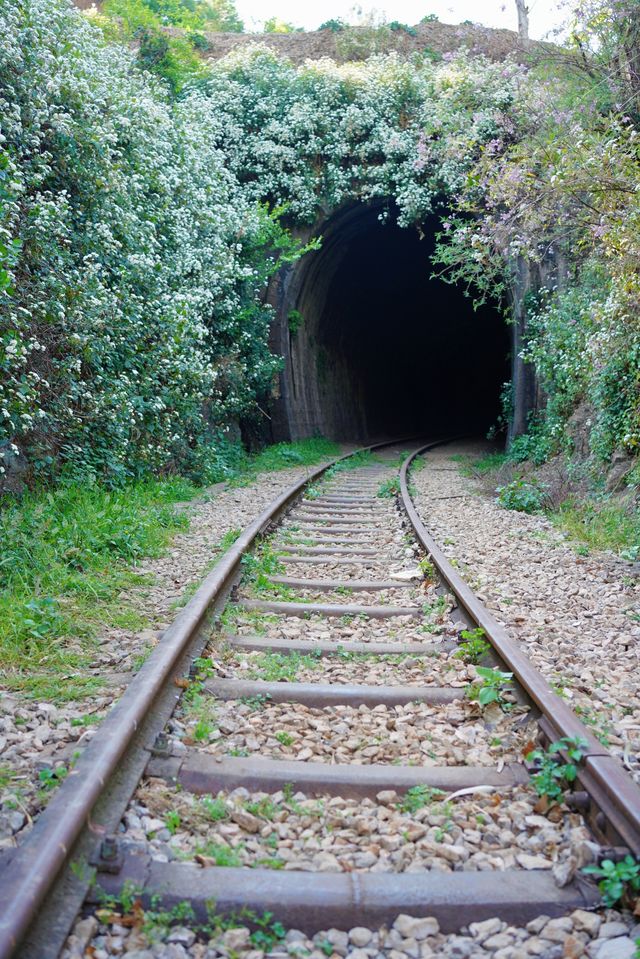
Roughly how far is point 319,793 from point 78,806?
883 mm

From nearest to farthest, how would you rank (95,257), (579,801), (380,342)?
(579,801), (95,257), (380,342)

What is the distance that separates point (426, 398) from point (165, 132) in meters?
24.4

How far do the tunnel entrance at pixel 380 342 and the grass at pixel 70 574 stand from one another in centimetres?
956

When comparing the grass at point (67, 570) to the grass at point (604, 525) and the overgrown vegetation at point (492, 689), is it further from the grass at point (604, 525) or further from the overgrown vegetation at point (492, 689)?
the grass at point (604, 525)

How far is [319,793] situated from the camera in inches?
99.6

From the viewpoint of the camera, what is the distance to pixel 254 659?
3.69m

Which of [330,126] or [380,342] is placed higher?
[330,126]

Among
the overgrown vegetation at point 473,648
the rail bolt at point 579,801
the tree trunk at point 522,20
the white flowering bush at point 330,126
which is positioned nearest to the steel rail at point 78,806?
the overgrown vegetation at point 473,648

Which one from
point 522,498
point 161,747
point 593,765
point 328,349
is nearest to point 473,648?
point 593,765

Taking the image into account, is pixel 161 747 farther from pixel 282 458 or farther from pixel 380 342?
pixel 380 342

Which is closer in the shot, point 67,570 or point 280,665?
point 280,665

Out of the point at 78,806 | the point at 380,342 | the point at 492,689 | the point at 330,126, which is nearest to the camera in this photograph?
the point at 78,806

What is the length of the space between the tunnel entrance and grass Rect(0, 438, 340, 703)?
31.4ft

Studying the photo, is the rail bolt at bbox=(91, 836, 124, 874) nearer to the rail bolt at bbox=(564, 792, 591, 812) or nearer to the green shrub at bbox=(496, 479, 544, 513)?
the rail bolt at bbox=(564, 792, 591, 812)
